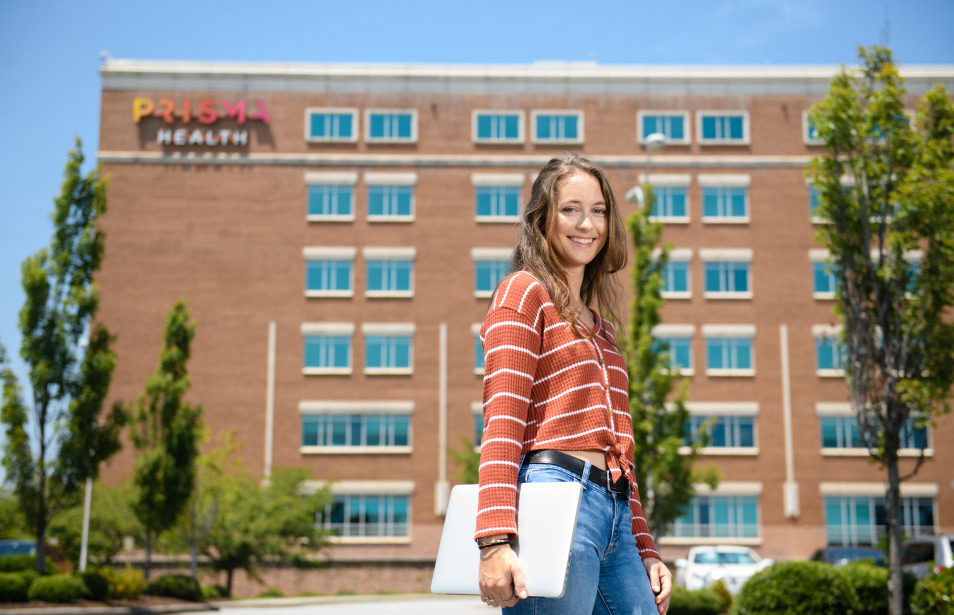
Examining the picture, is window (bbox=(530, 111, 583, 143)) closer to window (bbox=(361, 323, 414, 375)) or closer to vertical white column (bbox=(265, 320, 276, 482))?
window (bbox=(361, 323, 414, 375))

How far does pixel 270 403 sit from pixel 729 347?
785 inches

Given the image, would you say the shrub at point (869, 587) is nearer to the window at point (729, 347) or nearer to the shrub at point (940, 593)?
the shrub at point (940, 593)

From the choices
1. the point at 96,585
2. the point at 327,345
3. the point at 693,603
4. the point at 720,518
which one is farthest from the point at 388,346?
the point at 693,603

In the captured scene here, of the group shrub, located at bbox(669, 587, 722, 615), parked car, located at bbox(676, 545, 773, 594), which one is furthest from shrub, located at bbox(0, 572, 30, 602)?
parked car, located at bbox(676, 545, 773, 594)

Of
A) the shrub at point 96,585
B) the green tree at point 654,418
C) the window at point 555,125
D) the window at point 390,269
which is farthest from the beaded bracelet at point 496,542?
the window at point 555,125

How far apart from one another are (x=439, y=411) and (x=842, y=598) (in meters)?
26.8

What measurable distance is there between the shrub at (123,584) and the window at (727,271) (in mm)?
27503

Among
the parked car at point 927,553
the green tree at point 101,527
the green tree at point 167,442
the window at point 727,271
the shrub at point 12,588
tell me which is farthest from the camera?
the window at point 727,271

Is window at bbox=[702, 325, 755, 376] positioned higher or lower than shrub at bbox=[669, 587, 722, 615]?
higher

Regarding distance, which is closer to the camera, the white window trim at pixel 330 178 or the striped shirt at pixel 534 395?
the striped shirt at pixel 534 395

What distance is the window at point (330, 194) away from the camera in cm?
4284

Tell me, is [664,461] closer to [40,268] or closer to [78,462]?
[78,462]

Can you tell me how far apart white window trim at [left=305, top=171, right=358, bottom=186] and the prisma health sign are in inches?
124

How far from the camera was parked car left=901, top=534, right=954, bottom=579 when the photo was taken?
20.5 meters
